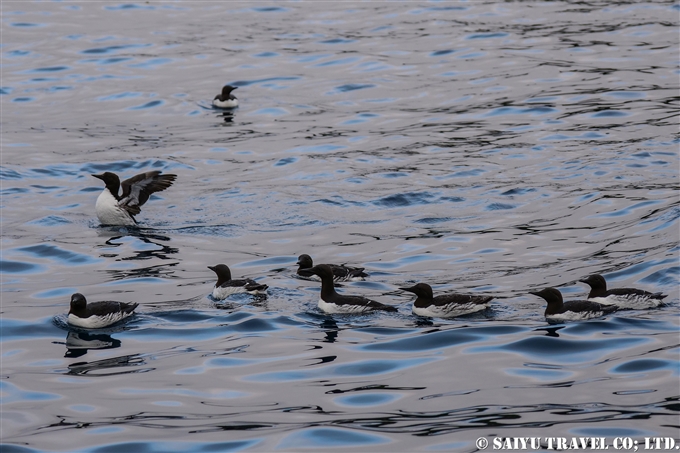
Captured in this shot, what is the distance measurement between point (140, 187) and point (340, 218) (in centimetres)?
425

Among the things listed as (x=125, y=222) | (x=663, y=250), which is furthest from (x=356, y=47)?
(x=663, y=250)

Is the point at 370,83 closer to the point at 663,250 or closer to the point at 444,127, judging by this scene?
the point at 444,127

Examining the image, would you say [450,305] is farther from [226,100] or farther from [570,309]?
[226,100]

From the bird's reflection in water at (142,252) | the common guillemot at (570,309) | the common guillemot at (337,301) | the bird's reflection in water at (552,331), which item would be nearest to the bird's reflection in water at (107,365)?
the common guillemot at (337,301)

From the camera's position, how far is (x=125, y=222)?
794 inches

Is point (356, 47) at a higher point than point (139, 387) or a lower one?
higher

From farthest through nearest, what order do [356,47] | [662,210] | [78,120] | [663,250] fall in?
[356,47]
[78,120]
[662,210]
[663,250]

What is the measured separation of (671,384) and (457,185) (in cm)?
1051

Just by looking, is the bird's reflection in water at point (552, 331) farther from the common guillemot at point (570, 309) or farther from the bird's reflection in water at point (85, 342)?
the bird's reflection in water at point (85, 342)

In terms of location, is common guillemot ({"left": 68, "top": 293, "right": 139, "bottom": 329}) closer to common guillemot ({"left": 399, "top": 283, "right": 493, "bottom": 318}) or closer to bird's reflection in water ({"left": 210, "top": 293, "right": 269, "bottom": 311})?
bird's reflection in water ({"left": 210, "top": 293, "right": 269, "bottom": 311})

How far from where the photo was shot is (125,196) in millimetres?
20531

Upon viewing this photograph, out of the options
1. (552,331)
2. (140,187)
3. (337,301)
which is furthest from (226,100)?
(552,331)

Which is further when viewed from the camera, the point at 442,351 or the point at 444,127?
the point at 444,127

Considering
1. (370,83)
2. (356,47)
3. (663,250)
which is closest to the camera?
(663,250)
